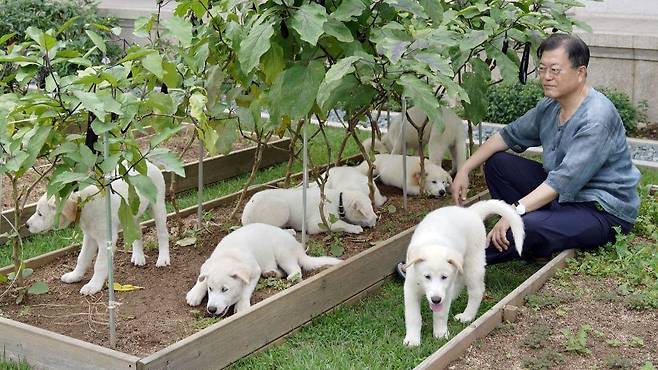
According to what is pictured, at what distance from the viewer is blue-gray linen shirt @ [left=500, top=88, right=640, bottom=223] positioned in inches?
197

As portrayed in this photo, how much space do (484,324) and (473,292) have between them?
14.3 inches

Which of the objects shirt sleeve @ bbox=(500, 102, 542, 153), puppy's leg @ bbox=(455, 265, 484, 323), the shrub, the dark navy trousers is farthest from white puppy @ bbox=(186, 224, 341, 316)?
the shrub

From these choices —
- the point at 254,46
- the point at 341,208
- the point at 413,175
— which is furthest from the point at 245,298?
the point at 413,175

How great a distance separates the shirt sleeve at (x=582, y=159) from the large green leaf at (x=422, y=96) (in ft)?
3.66

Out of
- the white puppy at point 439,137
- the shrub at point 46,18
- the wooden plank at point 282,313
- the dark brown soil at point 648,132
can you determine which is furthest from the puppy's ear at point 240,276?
the shrub at point 46,18

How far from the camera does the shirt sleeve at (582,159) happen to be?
4988 millimetres

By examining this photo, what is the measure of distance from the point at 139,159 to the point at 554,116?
2591 millimetres

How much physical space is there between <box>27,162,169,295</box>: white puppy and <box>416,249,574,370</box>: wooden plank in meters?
1.53

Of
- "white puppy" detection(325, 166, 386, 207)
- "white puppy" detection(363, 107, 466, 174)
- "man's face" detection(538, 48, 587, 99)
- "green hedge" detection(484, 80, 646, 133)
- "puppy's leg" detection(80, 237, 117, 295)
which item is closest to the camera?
"puppy's leg" detection(80, 237, 117, 295)

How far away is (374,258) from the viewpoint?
201 inches

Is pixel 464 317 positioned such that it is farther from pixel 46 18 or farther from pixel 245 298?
pixel 46 18

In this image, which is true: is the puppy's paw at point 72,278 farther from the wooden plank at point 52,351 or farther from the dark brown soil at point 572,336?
the dark brown soil at point 572,336

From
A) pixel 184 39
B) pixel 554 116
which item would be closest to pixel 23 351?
pixel 184 39

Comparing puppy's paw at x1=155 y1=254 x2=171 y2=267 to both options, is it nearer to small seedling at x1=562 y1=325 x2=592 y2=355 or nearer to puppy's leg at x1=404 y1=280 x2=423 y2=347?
puppy's leg at x1=404 y1=280 x2=423 y2=347
